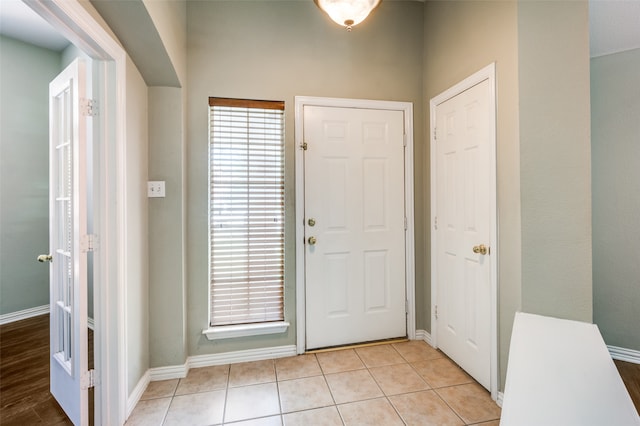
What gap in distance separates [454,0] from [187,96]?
7.00 ft

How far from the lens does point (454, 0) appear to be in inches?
81.8

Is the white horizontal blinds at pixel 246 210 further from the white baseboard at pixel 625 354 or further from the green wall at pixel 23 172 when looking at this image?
the white baseboard at pixel 625 354

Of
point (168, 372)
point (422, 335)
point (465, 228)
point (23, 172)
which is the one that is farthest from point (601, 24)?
point (23, 172)

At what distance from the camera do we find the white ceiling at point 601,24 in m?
1.94

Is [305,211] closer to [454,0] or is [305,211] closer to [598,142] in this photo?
[454,0]

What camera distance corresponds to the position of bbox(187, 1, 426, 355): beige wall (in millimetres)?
2117

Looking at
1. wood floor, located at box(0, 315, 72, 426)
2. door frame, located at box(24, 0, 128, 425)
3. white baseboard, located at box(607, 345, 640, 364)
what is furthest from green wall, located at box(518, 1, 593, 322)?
wood floor, located at box(0, 315, 72, 426)

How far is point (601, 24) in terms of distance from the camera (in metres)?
2.08

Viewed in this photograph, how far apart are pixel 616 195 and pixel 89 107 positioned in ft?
12.4

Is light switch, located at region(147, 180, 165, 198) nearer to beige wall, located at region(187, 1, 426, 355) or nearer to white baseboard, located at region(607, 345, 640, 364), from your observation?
beige wall, located at region(187, 1, 426, 355)

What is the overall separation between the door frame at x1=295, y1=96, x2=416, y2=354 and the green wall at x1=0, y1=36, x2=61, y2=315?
302 centimetres

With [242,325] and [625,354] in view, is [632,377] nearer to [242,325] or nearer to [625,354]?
[625,354]

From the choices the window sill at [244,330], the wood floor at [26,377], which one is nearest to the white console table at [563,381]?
the window sill at [244,330]

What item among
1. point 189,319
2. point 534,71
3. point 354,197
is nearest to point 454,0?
point 534,71
